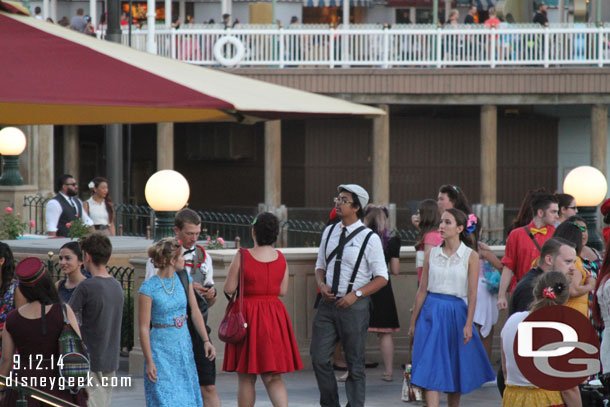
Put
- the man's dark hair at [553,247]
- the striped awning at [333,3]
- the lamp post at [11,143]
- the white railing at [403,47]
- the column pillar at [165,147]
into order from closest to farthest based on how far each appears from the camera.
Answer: the man's dark hair at [553,247] → the lamp post at [11,143] → the white railing at [403,47] → the column pillar at [165,147] → the striped awning at [333,3]

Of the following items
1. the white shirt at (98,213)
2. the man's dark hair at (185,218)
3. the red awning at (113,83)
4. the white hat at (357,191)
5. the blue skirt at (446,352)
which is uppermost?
the red awning at (113,83)

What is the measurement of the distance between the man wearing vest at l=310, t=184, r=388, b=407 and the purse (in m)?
2.58

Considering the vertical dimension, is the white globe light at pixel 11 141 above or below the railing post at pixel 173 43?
below

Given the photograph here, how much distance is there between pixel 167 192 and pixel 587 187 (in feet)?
12.7

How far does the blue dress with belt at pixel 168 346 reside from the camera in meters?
6.95

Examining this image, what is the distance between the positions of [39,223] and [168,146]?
26.5 feet

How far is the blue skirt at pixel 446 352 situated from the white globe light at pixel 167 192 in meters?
2.57

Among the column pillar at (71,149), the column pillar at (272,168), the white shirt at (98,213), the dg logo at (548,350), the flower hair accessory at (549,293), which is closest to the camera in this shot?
the flower hair accessory at (549,293)

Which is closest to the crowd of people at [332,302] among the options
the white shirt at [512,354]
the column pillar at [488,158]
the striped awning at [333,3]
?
the white shirt at [512,354]

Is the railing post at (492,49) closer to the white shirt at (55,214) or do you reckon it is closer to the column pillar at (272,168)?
the column pillar at (272,168)

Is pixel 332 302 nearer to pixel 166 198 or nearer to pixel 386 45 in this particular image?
pixel 166 198

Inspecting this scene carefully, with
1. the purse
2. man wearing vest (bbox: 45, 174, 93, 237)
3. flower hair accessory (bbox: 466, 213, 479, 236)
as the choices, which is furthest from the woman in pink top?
man wearing vest (bbox: 45, 174, 93, 237)

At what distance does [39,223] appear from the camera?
18.2 m

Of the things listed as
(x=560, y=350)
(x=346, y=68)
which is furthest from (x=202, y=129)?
(x=560, y=350)
